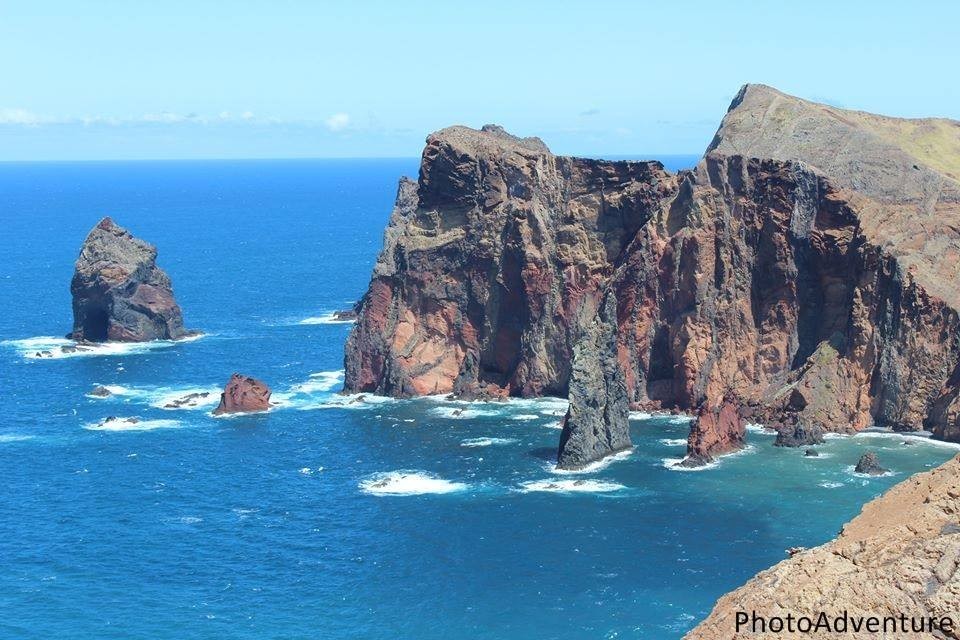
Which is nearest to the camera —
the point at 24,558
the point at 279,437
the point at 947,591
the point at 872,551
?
the point at 947,591

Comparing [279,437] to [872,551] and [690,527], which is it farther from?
[872,551]

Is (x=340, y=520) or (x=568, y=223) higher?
(x=568, y=223)

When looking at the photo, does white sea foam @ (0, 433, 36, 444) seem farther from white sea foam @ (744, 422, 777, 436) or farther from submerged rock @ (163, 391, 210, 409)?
white sea foam @ (744, 422, 777, 436)

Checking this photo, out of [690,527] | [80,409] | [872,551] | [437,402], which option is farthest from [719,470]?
[872,551]

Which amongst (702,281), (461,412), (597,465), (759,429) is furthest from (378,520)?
(702,281)

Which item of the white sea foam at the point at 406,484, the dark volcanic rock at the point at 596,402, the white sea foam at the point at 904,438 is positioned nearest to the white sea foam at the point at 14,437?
the white sea foam at the point at 406,484

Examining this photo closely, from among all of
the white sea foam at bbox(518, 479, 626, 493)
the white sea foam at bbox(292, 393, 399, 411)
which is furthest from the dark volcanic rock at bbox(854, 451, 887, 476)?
the white sea foam at bbox(292, 393, 399, 411)
